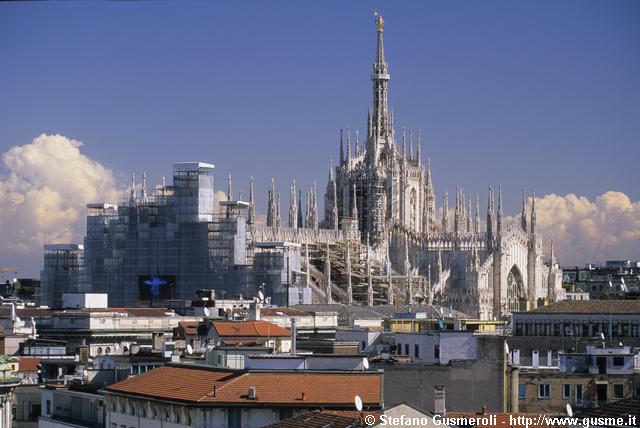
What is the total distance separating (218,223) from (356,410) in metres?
90.2

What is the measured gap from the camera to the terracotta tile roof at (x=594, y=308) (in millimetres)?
66625

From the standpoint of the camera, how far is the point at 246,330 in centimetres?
6275

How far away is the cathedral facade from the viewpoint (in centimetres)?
14638

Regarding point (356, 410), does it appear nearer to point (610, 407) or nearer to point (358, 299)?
point (610, 407)

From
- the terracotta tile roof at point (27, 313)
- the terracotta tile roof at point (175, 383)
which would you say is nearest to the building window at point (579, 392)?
the terracotta tile roof at point (175, 383)

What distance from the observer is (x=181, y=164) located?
121562 mm

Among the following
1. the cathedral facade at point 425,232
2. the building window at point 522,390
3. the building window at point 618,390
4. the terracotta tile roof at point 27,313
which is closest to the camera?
the building window at point 522,390

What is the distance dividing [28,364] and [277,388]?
24603mm

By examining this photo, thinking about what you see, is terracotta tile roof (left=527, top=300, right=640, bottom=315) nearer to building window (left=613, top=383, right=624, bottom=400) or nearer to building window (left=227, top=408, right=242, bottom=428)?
building window (left=613, top=383, right=624, bottom=400)

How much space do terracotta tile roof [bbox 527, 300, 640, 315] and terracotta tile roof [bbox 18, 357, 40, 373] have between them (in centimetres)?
1821

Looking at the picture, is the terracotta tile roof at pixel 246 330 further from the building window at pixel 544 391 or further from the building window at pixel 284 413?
the building window at pixel 284 413

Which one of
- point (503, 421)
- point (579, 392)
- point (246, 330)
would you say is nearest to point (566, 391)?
point (579, 392)

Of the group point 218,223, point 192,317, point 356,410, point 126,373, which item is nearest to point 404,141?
point 218,223

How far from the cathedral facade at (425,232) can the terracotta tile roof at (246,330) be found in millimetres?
73925
